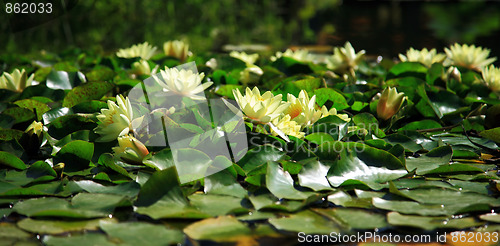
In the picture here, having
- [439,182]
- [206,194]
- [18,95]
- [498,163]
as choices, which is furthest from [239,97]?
[18,95]

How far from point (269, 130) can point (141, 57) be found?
1115mm

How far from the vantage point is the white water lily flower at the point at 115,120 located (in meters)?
1.12

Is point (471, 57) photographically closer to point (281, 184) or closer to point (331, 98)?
point (331, 98)

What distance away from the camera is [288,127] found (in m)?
1.18

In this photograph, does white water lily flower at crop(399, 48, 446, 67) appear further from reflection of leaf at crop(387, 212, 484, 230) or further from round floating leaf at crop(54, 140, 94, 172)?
round floating leaf at crop(54, 140, 94, 172)

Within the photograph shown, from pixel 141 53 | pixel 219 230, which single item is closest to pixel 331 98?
pixel 219 230

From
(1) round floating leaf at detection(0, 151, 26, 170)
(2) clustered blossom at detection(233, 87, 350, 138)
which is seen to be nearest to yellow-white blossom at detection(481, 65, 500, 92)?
(2) clustered blossom at detection(233, 87, 350, 138)

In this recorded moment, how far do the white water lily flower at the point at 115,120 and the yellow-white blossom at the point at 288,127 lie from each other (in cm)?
38

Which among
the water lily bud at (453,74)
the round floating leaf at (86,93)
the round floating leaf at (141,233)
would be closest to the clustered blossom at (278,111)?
the round floating leaf at (141,233)

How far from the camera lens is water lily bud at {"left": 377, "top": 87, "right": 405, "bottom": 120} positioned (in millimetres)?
1352

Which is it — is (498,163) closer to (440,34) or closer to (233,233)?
(233,233)

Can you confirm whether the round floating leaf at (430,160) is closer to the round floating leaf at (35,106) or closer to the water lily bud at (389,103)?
the water lily bud at (389,103)

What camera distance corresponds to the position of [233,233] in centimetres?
85

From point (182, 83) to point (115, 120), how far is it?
0.22 meters
